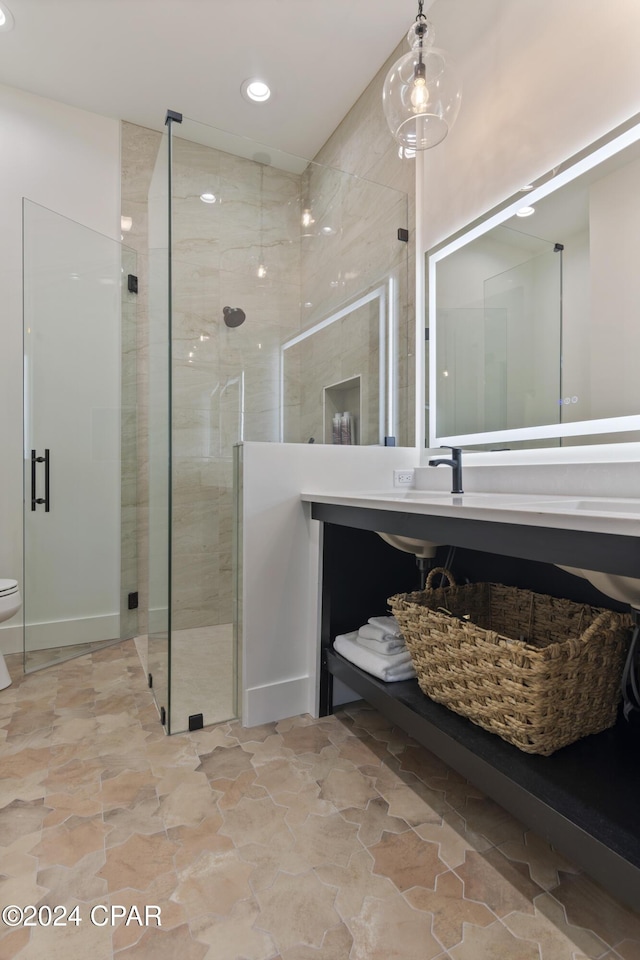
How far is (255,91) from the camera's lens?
269 centimetres

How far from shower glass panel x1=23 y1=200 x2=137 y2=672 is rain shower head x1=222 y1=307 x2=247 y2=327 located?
1155mm

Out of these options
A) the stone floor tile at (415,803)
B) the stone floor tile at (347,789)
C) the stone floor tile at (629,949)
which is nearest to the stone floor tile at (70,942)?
the stone floor tile at (347,789)

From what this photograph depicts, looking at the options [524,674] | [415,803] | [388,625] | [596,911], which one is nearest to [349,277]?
[388,625]

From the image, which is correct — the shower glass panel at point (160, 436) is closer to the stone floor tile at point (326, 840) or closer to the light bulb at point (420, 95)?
the stone floor tile at point (326, 840)

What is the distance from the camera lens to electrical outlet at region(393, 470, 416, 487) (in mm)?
2195

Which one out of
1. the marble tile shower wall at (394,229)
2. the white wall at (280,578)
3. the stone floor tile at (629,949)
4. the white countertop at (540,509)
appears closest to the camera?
the white countertop at (540,509)

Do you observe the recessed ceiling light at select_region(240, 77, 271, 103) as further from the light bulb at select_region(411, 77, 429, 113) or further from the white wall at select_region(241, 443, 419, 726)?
the white wall at select_region(241, 443, 419, 726)

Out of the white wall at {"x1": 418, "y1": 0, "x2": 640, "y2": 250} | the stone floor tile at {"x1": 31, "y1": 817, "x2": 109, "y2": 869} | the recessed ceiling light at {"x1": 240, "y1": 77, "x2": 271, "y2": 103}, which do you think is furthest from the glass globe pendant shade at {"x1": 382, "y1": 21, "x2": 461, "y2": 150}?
the stone floor tile at {"x1": 31, "y1": 817, "x2": 109, "y2": 869}

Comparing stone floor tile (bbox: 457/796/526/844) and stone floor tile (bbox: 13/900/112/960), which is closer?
stone floor tile (bbox: 13/900/112/960)

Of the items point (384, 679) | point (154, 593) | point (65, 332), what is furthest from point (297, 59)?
point (384, 679)

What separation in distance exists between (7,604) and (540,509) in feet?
7.84

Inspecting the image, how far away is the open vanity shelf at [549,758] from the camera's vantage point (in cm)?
86

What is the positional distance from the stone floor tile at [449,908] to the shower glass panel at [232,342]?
3.23 ft

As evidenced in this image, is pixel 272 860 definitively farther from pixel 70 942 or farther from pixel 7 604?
pixel 7 604
